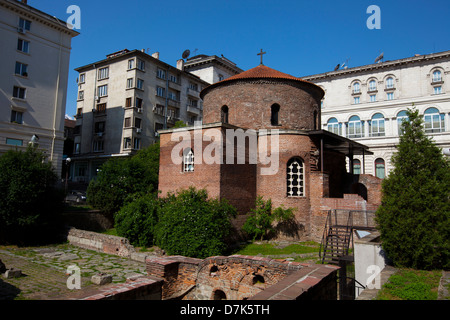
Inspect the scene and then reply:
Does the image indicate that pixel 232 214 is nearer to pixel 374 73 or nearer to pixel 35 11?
pixel 35 11

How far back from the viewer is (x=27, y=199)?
17359 millimetres

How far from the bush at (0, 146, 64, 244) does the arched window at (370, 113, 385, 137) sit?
1348 inches

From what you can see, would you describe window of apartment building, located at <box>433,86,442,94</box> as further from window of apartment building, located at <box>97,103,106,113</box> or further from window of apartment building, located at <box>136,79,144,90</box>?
window of apartment building, located at <box>97,103,106,113</box>

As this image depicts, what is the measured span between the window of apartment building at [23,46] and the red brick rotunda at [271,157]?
17815 millimetres

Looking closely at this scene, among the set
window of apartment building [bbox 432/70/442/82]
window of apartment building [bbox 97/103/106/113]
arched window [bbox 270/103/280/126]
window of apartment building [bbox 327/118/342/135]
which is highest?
window of apartment building [bbox 432/70/442/82]

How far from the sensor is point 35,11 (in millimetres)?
28141

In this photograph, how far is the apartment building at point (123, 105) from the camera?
36.3 meters

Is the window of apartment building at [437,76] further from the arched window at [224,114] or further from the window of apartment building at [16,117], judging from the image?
the window of apartment building at [16,117]

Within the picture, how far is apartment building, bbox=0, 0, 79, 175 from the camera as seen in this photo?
26281 mm

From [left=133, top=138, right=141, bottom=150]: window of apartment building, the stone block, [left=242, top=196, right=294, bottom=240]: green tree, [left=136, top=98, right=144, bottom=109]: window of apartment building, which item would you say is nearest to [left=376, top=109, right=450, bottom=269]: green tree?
[left=242, top=196, right=294, bottom=240]: green tree

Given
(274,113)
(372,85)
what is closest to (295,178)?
(274,113)

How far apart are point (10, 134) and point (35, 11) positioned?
11383 millimetres

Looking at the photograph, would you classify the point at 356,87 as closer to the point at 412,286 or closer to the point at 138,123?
the point at 138,123

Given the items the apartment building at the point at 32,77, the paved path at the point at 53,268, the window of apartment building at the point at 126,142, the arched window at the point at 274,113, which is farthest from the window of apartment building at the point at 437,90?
the apartment building at the point at 32,77
